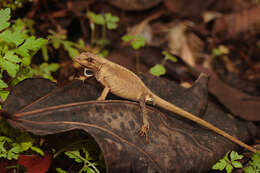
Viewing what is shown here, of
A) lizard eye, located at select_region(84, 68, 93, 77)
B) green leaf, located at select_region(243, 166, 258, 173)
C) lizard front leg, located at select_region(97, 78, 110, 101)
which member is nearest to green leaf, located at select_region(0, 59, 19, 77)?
lizard eye, located at select_region(84, 68, 93, 77)

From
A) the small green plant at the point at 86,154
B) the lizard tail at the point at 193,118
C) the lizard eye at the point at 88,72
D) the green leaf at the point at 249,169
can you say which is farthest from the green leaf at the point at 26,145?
the green leaf at the point at 249,169

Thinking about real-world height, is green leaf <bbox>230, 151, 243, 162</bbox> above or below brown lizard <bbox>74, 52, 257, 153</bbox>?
below

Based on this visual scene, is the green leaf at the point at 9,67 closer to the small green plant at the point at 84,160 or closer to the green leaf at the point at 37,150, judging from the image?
the green leaf at the point at 37,150

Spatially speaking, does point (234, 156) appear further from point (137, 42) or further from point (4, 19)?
point (4, 19)

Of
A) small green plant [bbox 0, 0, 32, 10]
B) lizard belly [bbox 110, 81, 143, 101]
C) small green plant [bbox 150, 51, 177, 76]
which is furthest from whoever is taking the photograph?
small green plant [bbox 150, 51, 177, 76]

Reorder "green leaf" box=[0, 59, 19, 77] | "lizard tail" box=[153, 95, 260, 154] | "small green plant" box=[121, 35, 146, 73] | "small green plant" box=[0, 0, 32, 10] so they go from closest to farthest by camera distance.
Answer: "green leaf" box=[0, 59, 19, 77], "lizard tail" box=[153, 95, 260, 154], "small green plant" box=[0, 0, 32, 10], "small green plant" box=[121, 35, 146, 73]

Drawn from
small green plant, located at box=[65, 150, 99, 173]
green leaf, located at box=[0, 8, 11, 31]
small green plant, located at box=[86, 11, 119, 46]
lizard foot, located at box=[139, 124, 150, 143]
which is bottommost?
small green plant, located at box=[65, 150, 99, 173]

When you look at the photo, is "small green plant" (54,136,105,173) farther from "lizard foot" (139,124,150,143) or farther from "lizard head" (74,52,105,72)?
"lizard head" (74,52,105,72)

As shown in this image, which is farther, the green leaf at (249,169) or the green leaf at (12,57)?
the green leaf at (249,169)
